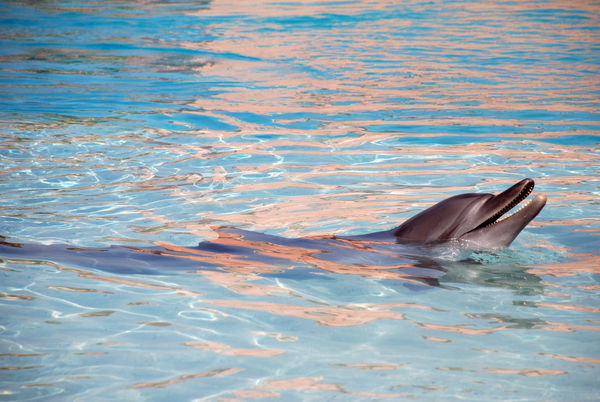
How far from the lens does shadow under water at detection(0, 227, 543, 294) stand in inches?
169

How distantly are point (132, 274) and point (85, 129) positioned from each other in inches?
211

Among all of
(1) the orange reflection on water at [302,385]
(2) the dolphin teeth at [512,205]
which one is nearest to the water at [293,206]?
(1) the orange reflection on water at [302,385]

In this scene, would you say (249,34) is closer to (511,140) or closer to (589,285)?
(511,140)

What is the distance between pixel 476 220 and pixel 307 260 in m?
1.14

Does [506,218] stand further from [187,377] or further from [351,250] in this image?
[187,377]

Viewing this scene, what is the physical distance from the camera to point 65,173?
735 cm

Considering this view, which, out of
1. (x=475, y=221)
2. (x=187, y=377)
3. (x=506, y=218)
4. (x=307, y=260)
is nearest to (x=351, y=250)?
(x=307, y=260)

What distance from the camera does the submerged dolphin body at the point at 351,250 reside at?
4.39 metres

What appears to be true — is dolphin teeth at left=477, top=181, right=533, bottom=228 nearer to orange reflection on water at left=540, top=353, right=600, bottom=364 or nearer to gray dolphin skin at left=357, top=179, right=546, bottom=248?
gray dolphin skin at left=357, top=179, right=546, bottom=248

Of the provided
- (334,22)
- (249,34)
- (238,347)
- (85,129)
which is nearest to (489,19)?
(334,22)

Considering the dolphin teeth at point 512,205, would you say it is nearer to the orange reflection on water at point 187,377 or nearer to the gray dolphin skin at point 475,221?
the gray dolphin skin at point 475,221

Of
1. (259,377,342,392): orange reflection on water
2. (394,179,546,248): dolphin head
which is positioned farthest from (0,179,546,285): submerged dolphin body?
(259,377,342,392): orange reflection on water

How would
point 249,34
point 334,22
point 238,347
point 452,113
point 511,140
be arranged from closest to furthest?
point 238,347, point 511,140, point 452,113, point 249,34, point 334,22

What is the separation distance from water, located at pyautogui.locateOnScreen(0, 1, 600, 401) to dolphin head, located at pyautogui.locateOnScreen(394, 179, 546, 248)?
0.46 ft
